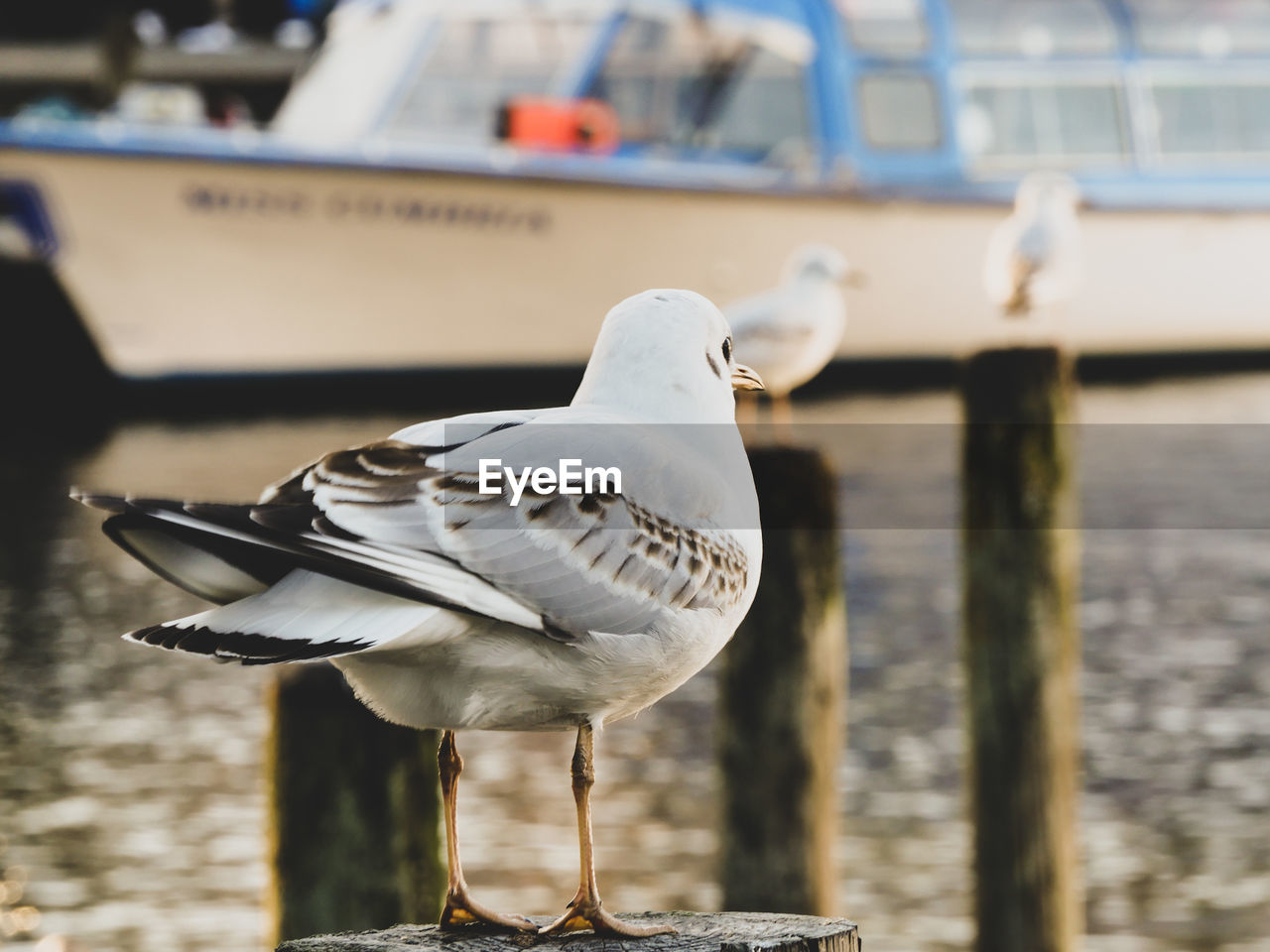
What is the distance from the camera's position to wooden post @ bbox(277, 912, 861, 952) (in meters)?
2.24

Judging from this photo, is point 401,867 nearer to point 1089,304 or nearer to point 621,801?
point 621,801

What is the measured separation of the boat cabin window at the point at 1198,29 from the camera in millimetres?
20166

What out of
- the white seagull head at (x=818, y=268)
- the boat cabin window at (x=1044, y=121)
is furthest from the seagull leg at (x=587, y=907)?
the boat cabin window at (x=1044, y=121)

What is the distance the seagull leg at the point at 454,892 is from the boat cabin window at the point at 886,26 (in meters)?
17.6

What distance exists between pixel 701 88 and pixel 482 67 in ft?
7.00

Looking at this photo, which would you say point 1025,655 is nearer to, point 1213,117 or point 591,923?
point 591,923

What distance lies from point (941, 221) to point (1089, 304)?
8.29 feet

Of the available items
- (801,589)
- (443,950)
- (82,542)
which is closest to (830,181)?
(82,542)

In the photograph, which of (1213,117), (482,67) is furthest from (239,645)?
(1213,117)

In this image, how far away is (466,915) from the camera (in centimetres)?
251

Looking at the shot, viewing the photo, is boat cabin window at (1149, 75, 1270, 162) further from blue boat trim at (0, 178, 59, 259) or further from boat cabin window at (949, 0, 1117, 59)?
blue boat trim at (0, 178, 59, 259)

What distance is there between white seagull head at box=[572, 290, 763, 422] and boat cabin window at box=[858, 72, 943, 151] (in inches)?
681

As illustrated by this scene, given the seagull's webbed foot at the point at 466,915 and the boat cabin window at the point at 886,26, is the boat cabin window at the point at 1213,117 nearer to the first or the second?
the boat cabin window at the point at 886,26

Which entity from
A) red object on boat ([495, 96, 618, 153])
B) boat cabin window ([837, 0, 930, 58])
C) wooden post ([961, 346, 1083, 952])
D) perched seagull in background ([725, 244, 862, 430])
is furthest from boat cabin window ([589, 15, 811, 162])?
wooden post ([961, 346, 1083, 952])
